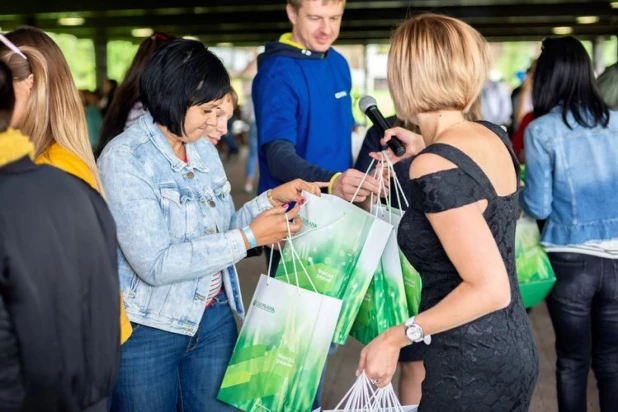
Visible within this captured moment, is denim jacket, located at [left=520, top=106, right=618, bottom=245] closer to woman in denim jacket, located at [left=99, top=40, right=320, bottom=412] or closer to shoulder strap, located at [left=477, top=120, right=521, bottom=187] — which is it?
shoulder strap, located at [left=477, top=120, right=521, bottom=187]

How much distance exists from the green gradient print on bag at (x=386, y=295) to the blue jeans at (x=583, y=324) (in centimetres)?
126

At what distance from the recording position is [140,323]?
8.20 ft

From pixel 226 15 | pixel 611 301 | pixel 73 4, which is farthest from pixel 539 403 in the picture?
Result: pixel 226 15

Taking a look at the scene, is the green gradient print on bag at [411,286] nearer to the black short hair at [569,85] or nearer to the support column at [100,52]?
the black short hair at [569,85]

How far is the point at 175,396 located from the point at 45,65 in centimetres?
112

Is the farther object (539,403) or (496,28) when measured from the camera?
(496,28)

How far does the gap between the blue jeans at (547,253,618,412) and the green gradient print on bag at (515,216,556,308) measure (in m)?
0.04

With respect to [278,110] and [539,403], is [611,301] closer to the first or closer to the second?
[539,403]

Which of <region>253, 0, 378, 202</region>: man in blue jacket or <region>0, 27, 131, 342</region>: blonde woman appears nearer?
<region>0, 27, 131, 342</region>: blonde woman

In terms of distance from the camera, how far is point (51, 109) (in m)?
2.20

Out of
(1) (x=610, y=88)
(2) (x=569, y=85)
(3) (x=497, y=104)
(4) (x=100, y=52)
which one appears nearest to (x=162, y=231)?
(2) (x=569, y=85)

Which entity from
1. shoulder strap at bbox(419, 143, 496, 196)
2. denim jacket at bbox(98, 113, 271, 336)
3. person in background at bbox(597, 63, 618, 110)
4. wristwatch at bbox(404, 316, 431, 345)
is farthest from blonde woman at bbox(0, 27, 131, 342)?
person in background at bbox(597, 63, 618, 110)

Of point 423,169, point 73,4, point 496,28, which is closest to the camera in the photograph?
point 423,169

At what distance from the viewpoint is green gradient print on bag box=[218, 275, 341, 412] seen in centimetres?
250
